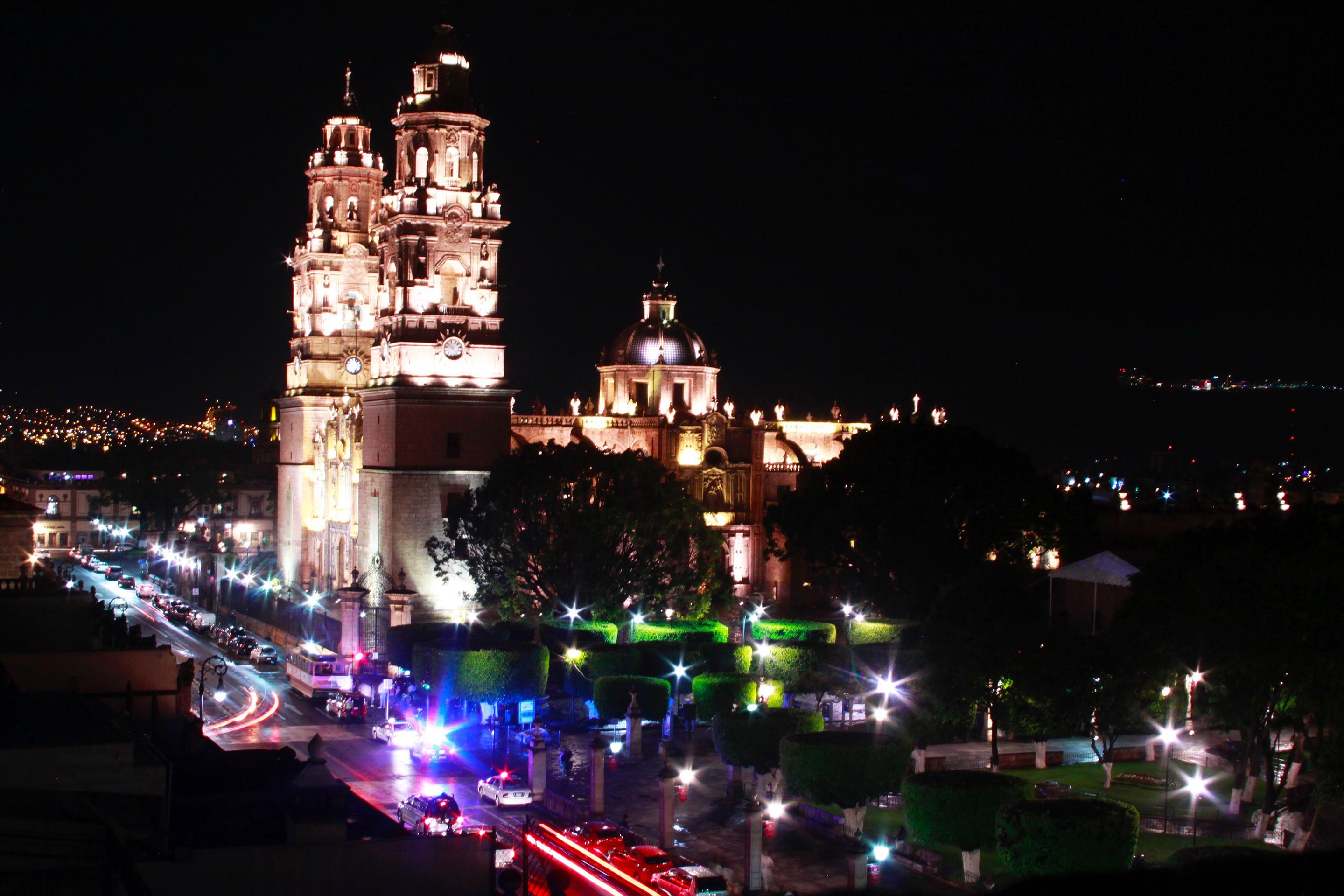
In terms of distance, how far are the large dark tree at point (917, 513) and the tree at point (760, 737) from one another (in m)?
22.8

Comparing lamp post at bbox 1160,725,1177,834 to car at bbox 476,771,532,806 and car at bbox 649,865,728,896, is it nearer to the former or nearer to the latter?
car at bbox 649,865,728,896

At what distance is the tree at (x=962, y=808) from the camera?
33500 mm

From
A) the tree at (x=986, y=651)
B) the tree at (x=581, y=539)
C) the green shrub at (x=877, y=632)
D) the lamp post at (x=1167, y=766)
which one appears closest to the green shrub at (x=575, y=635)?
the tree at (x=581, y=539)

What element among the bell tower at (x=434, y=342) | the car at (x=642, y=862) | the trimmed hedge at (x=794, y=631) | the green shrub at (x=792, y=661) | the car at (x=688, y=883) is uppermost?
the bell tower at (x=434, y=342)

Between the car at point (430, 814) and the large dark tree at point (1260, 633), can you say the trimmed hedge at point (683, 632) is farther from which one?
the car at point (430, 814)

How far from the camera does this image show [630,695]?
49.3 meters

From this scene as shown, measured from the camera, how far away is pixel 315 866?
23.9 m

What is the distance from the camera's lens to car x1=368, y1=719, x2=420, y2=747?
4788 cm

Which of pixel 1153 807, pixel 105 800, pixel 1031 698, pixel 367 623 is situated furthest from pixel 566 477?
pixel 105 800

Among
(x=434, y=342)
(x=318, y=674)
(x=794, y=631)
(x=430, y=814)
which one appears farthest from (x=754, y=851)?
(x=434, y=342)

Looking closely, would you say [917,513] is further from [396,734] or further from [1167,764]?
[1167,764]

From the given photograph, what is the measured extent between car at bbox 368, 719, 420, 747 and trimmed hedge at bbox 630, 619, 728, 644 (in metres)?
10.8

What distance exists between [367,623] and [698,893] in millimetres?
38097

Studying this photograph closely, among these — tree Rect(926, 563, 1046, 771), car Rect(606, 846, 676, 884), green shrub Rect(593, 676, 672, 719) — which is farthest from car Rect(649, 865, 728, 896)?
Answer: green shrub Rect(593, 676, 672, 719)
